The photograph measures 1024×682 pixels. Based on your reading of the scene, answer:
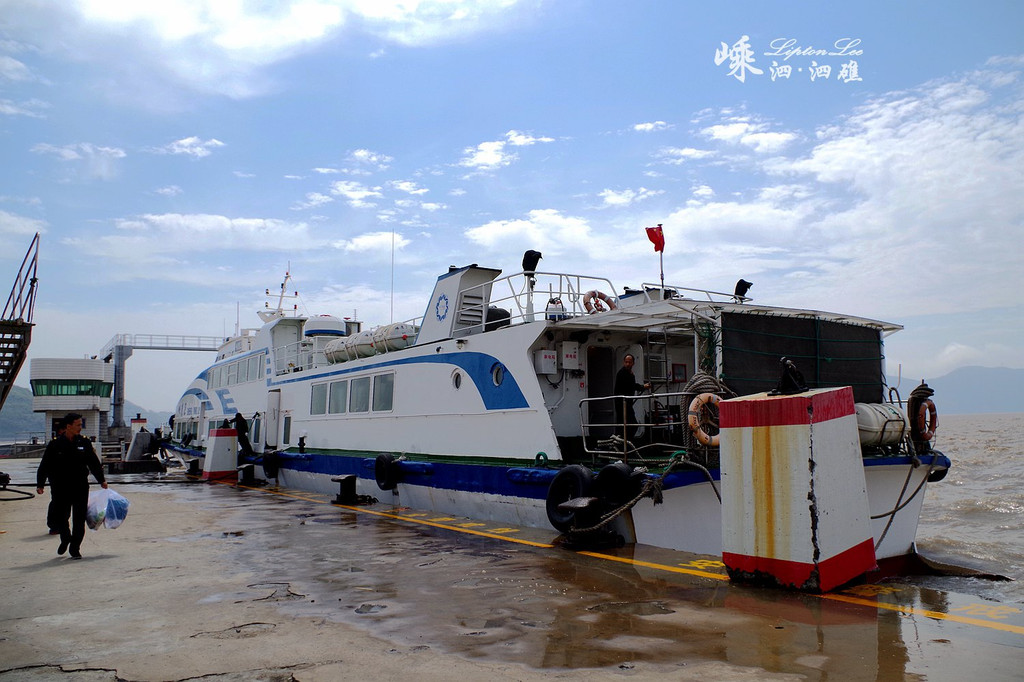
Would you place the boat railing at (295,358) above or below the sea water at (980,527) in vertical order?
above

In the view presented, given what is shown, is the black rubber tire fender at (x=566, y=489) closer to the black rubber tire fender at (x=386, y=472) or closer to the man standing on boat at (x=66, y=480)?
the black rubber tire fender at (x=386, y=472)

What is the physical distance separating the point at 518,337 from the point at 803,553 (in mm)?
5595

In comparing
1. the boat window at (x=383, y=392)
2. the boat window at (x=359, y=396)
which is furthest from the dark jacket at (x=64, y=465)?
the boat window at (x=359, y=396)

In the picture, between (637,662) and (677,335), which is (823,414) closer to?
(637,662)

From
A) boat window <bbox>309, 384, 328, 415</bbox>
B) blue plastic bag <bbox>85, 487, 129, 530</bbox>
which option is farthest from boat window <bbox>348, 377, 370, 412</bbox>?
blue plastic bag <bbox>85, 487, 129, 530</bbox>

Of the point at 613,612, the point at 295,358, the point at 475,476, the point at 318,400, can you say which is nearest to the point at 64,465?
the point at 475,476

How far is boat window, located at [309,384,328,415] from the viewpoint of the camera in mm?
17531

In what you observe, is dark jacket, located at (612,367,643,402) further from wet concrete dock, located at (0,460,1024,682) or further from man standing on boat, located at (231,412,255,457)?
man standing on boat, located at (231,412,255,457)

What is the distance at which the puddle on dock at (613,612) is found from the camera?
14.6 feet

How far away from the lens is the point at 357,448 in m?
15.9

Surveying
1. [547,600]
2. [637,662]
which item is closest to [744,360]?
[547,600]

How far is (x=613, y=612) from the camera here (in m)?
5.64

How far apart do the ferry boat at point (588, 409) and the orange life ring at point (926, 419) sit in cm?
2

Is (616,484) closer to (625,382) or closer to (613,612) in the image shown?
(625,382)
